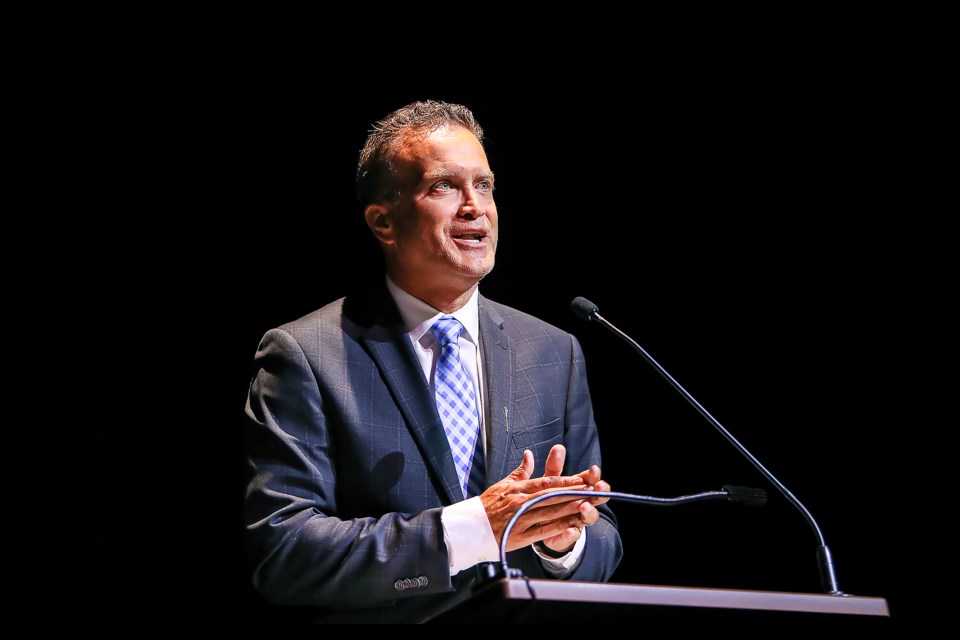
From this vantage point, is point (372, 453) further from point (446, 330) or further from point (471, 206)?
point (471, 206)

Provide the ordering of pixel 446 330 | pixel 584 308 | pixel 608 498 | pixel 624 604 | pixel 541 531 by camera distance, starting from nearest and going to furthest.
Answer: pixel 624 604, pixel 608 498, pixel 541 531, pixel 584 308, pixel 446 330

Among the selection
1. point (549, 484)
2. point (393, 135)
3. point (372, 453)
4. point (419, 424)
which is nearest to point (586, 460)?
point (419, 424)

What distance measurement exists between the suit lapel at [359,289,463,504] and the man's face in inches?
6.8

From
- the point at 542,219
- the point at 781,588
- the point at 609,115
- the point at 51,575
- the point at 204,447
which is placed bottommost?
the point at 781,588

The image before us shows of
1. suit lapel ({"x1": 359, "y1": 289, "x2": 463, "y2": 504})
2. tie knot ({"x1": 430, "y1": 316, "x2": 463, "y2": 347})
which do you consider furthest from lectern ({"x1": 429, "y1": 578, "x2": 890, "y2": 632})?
tie knot ({"x1": 430, "y1": 316, "x2": 463, "y2": 347})

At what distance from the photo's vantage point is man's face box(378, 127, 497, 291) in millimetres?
2564

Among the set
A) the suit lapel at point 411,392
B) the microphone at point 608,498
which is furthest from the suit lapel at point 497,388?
the microphone at point 608,498

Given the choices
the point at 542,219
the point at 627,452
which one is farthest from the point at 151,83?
the point at 627,452

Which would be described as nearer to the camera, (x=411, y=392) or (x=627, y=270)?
(x=411, y=392)

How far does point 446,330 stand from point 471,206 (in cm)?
33

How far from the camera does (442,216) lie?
2.58 m

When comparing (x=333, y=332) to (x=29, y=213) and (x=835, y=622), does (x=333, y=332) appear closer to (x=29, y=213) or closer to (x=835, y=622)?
(x=29, y=213)

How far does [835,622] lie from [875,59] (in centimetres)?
197

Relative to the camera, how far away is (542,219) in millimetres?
3344
